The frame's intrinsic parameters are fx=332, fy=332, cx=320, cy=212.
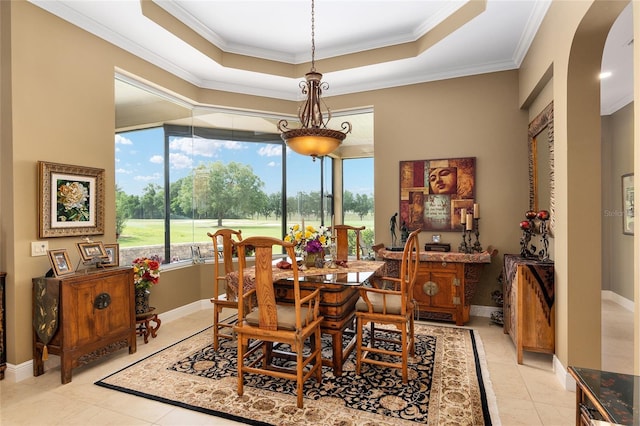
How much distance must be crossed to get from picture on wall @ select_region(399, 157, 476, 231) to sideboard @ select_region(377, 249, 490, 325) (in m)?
0.55

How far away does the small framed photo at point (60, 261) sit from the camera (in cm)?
275

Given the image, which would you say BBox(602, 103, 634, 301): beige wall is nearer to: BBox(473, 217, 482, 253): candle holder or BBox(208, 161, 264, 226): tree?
BBox(473, 217, 482, 253): candle holder

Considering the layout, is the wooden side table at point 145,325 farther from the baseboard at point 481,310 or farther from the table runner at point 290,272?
the baseboard at point 481,310

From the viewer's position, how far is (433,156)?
4508mm

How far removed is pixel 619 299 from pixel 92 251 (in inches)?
278

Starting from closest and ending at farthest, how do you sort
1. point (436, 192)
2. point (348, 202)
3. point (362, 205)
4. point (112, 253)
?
point (112, 253) → point (436, 192) → point (362, 205) → point (348, 202)

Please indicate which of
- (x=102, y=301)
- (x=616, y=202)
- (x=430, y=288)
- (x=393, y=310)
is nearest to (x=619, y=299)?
(x=616, y=202)

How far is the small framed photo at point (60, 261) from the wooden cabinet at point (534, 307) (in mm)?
3895

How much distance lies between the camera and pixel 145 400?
2.40 metres

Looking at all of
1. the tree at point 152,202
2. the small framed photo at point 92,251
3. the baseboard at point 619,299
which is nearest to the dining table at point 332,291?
the small framed photo at point 92,251

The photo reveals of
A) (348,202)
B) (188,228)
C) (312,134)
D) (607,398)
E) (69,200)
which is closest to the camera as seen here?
(607,398)

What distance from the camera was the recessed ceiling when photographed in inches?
126

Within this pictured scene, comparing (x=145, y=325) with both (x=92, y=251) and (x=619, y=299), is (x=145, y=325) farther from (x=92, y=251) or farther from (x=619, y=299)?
(x=619, y=299)

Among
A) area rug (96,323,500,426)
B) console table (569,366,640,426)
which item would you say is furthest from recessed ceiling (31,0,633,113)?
area rug (96,323,500,426)
